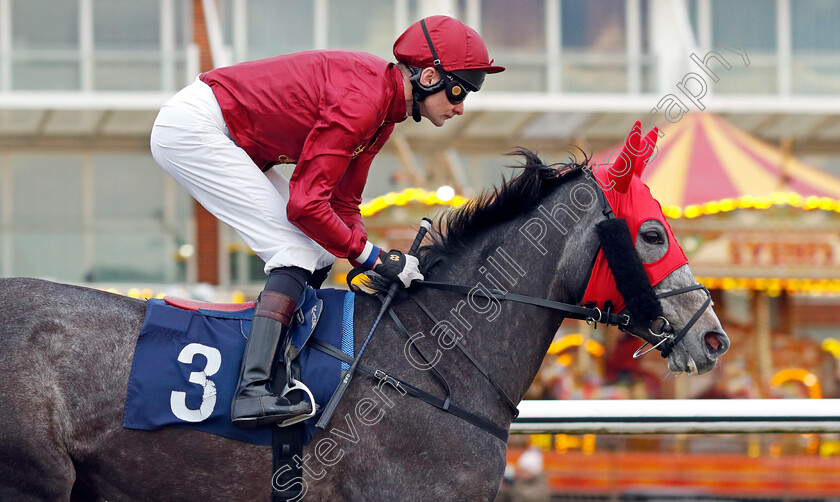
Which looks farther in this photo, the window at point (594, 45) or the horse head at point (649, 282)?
the window at point (594, 45)

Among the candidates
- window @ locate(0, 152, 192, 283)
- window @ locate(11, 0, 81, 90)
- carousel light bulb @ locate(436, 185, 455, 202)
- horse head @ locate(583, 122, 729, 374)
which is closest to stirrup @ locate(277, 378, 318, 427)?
horse head @ locate(583, 122, 729, 374)

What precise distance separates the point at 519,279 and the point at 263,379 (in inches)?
38.7

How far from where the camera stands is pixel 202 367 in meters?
2.94

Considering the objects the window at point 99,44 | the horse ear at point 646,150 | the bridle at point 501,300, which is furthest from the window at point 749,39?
the bridle at point 501,300

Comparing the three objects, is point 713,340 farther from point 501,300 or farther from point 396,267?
point 396,267

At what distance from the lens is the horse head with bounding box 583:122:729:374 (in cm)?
309

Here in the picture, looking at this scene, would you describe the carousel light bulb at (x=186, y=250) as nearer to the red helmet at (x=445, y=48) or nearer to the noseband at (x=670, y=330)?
the red helmet at (x=445, y=48)

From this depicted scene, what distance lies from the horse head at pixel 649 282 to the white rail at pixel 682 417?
67cm

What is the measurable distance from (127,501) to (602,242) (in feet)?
5.89

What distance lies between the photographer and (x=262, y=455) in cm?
293

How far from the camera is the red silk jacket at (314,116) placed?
9.68 feet

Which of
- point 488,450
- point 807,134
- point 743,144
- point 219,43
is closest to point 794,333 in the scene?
point 743,144

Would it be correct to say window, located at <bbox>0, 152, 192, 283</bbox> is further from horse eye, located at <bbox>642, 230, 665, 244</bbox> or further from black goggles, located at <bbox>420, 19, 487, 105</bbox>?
horse eye, located at <bbox>642, 230, 665, 244</bbox>

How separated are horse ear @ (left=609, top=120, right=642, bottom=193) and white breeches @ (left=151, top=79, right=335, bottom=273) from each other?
1072 millimetres
